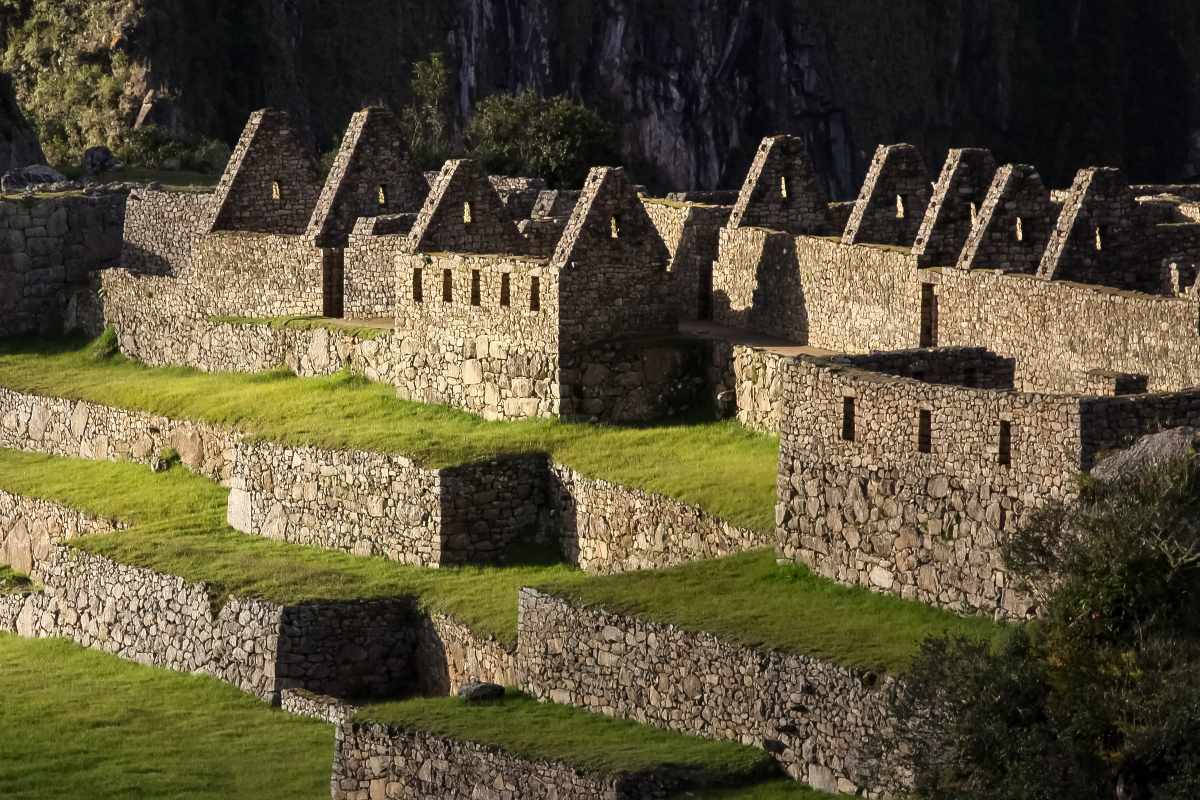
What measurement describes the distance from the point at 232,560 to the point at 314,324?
808 cm

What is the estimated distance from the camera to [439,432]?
1826 inches

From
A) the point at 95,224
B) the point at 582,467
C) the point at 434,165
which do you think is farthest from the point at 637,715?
the point at 434,165

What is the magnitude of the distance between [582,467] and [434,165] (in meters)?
28.3

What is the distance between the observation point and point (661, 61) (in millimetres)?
165875

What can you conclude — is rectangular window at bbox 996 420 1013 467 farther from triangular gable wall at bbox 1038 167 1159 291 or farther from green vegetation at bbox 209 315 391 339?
green vegetation at bbox 209 315 391 339

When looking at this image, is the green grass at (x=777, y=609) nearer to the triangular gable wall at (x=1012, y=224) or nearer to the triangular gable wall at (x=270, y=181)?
the triangular gable wall at (x=1012, y=224)

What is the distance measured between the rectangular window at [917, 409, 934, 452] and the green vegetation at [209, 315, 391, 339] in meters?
15.3

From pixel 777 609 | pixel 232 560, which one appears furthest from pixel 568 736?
pixel 232 560

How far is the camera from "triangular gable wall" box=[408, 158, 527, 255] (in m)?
49.9

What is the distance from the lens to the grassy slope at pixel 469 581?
35562 mm

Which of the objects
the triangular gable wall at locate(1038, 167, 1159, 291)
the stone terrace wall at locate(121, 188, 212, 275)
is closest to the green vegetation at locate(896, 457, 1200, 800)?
the triangular gable wall at locate(1038, 167, 1159, 291)

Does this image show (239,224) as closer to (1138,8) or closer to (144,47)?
(144,47)

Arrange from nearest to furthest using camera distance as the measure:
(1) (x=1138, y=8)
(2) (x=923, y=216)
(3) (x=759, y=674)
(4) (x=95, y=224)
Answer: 1. (3) (x=759, y=674)
2. (2) (x=923, y=216)
3. (4) (x=95, y=224)
4. (1) (x=1138, y=8)

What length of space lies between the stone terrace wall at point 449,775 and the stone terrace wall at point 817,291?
10.2m
